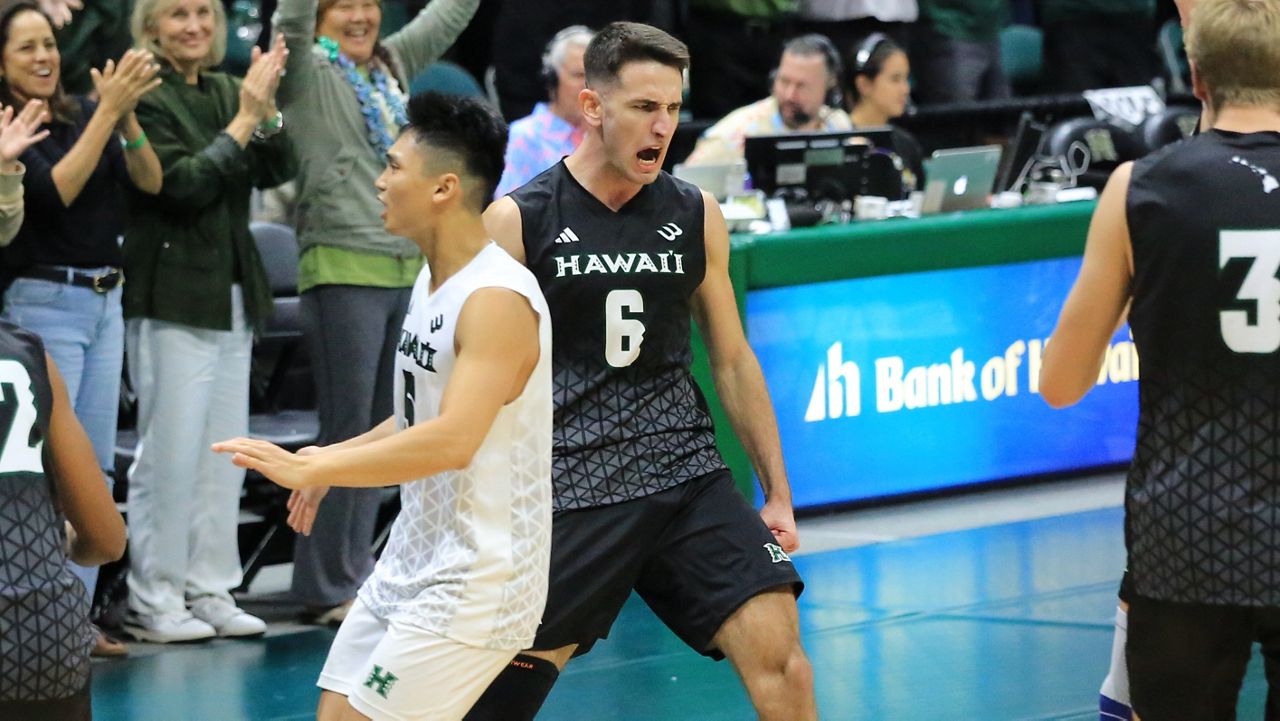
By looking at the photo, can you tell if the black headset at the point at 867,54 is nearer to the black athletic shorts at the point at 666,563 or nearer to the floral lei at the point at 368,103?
the floral lei at the point at 368,103

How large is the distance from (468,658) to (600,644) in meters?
3.05

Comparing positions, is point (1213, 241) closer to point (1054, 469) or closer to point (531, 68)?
point (1054, 469)

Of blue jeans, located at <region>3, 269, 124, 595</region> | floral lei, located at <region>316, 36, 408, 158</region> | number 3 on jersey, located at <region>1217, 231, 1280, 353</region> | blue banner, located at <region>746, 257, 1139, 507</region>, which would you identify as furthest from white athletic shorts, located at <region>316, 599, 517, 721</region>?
blue banner, located at <region>746, 257, 1139, 507</region>

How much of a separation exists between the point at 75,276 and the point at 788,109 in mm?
4383

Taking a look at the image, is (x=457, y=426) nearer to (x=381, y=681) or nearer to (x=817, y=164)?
(x=381, y=681)

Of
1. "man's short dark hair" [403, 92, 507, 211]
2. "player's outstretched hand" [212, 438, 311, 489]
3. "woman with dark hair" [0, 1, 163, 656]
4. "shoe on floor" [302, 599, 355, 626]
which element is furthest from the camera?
"shoe on floor" [302, 599, 355, 626]

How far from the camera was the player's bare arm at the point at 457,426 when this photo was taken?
11.5 feet

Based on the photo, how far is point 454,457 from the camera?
3.59 metres

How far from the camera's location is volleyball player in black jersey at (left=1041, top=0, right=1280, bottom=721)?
3.48 meters

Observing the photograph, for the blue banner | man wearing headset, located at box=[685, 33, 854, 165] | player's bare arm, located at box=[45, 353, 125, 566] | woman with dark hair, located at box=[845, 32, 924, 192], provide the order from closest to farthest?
player's bare arm, located at box=[45, 353, 125, 566], the blue banner, man wearing headset, located at box=[685, 33, 854, 165], woman with dark hair, located at box=[845, 32, 924, 192]

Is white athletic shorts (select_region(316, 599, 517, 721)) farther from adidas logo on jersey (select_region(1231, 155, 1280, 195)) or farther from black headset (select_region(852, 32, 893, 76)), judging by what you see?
black headset (select_region(852, 32, 893, 76))

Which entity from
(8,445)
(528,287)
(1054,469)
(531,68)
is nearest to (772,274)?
(1054,469)

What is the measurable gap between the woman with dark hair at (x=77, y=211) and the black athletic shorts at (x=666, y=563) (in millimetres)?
2507

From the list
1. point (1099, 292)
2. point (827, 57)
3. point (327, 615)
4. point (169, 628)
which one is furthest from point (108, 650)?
point (827, 57)
